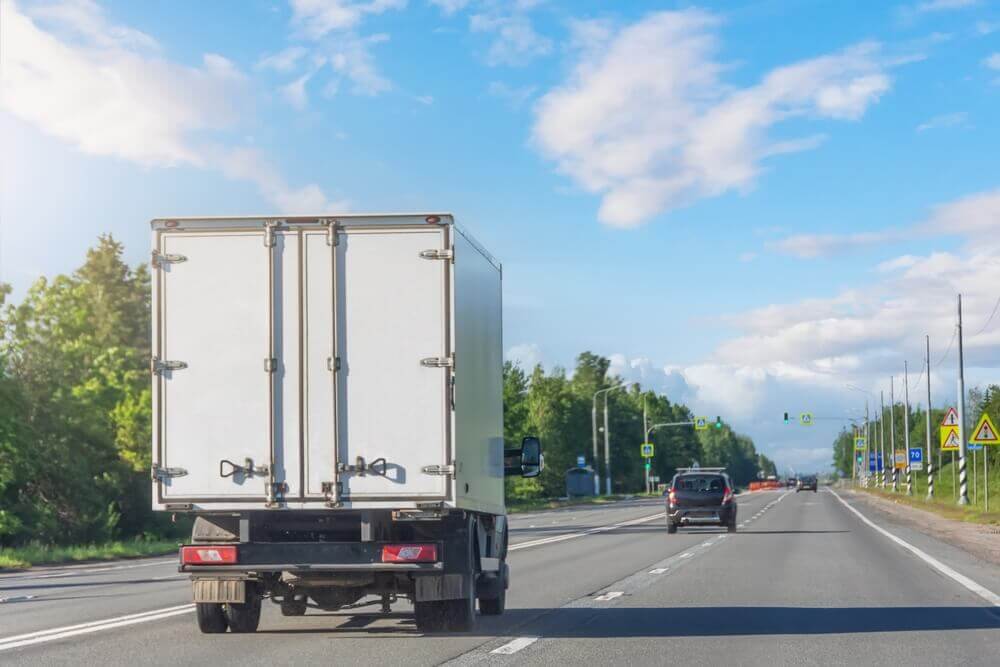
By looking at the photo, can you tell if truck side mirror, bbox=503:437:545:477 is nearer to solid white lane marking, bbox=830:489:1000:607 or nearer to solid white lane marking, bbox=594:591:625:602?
solid white lane marking, bbox=594:591:625:602

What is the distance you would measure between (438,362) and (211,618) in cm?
323

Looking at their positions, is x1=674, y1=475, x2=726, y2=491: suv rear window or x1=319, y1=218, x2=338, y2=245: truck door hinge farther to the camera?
x1=674, y1=475, x2=726, y2=491: suv rear window

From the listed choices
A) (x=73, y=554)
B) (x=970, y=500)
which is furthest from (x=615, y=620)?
(x=970, y=500)

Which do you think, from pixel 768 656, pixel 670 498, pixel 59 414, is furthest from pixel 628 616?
pixel 59 414

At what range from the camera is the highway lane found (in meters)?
11.0

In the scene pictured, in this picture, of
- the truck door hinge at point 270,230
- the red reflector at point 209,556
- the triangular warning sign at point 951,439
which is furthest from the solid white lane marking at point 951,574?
the triangular warning sign at point 951,439

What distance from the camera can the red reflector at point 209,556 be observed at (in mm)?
10945

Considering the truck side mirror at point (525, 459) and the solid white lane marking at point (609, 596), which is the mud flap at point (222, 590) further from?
the solid white lane marking at point (609, 596)

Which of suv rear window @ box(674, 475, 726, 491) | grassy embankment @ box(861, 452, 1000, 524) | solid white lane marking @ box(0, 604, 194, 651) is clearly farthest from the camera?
grassy embankment @ box(861, 452, 1000, 524)

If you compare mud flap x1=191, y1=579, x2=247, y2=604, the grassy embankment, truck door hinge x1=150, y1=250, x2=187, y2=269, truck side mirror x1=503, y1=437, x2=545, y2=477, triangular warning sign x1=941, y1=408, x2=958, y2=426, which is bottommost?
the grassy embankment

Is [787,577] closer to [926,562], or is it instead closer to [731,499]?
[926,562]

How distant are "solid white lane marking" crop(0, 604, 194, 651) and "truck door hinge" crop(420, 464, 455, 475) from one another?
3.80 meters

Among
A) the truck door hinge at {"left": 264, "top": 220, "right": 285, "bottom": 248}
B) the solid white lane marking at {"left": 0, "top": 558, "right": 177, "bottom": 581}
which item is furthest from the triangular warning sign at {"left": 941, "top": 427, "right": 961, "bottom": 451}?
the truck door hinge at {"left": 264, "top": 220, "right": 285, "bottom": 248}

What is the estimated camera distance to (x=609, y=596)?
52.9ft
